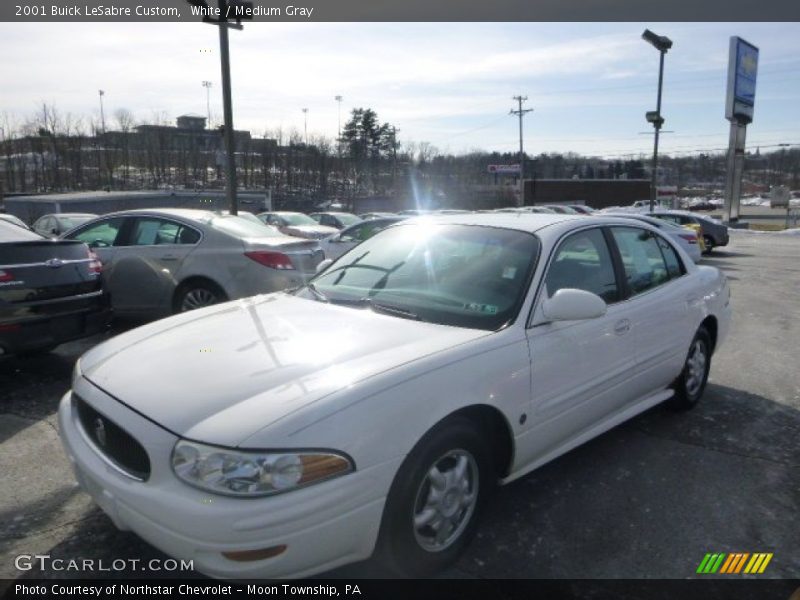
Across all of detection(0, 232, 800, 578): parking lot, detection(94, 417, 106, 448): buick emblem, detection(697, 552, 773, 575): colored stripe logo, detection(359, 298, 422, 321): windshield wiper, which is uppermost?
detection(359, 298, 422, 321): windshield wiper

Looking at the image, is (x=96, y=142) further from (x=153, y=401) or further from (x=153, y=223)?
(x=153, y=401)

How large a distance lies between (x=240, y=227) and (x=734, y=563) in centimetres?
583

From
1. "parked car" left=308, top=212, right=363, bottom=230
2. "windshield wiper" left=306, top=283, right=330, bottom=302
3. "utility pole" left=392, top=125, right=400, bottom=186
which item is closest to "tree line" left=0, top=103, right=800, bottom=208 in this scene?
"utility pole" left=392, top=125, right=400, bottom=186

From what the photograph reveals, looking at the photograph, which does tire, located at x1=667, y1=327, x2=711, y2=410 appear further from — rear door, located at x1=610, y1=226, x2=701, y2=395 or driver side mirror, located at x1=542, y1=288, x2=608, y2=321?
driver side mirror, located at x1=542, y1=288, x2=608, y2=321

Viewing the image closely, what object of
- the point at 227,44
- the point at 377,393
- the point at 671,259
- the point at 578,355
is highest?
the point at 227,44

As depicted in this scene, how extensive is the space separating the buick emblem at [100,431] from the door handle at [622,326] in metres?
2.73

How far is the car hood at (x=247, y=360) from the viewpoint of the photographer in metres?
2.21

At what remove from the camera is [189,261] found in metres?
6.61

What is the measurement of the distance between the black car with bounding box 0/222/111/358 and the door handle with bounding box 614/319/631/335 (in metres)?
4.26

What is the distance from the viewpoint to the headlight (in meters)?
2.04

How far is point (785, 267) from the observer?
1526cm

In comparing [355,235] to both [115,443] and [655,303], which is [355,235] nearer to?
[655,303]

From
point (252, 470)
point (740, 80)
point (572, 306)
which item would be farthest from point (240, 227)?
point (740, 80)

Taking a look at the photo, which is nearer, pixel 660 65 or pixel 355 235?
pixel 355 235
